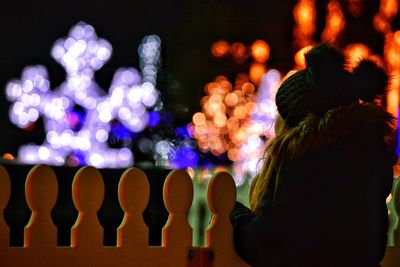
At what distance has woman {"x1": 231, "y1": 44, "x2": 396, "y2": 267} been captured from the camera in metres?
3.18

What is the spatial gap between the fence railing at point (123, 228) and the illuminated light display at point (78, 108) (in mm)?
16572

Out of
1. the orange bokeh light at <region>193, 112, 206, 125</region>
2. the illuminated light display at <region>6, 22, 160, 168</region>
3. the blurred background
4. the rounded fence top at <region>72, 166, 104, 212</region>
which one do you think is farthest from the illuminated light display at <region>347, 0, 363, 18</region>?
the rounded fence top at <region>72, 166, 104, 212</region>

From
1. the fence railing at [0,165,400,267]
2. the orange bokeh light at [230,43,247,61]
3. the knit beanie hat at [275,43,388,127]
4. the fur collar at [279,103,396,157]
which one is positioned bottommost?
the fence railing at [0,165,400,267]

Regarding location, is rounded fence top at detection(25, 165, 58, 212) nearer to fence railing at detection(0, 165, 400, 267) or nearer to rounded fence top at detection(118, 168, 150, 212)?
fence railing at detection(0, 165, 400, 267)

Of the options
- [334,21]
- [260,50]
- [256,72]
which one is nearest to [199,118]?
[256,72]

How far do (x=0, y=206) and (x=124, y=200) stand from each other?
0.50 m

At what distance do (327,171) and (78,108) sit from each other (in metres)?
18.1

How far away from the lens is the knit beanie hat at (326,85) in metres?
3.21

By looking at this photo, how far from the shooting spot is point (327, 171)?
10.4 ft

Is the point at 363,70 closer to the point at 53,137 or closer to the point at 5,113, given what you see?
the point at 53,137

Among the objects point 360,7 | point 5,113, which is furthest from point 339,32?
point 5,113

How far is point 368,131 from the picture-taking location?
317cm

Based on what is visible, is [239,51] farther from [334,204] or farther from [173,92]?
[334,204]

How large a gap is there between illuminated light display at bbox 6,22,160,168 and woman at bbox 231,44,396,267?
16.9 m
